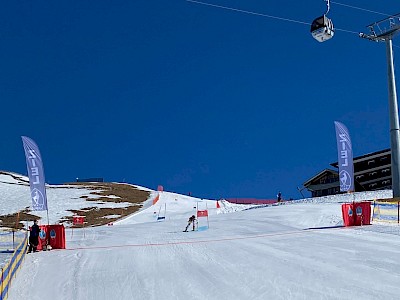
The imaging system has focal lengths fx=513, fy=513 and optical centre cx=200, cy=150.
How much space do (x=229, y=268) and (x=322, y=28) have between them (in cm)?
1208

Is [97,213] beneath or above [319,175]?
beneath

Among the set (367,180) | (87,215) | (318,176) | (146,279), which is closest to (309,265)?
(146,279)

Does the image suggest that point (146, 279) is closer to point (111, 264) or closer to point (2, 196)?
point (111, 264)

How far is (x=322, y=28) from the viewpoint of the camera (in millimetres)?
21250

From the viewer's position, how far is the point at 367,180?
206 feet

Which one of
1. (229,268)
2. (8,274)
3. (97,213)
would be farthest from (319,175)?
(8,274)

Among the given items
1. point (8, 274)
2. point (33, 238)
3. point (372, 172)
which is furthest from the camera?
point (372, 172)

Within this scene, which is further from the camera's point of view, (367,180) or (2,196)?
(2,196)

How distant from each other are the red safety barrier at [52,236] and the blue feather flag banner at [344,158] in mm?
15305

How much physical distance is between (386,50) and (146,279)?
28.3 meters

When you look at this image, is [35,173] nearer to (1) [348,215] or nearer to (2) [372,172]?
(1) [348,215]

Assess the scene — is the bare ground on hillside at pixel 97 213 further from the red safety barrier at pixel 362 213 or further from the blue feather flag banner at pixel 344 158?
the red safety barrier at pixel 362 213

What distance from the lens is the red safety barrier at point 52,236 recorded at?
20.4m

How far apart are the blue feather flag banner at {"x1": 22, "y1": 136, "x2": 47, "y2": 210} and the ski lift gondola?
13.9m
